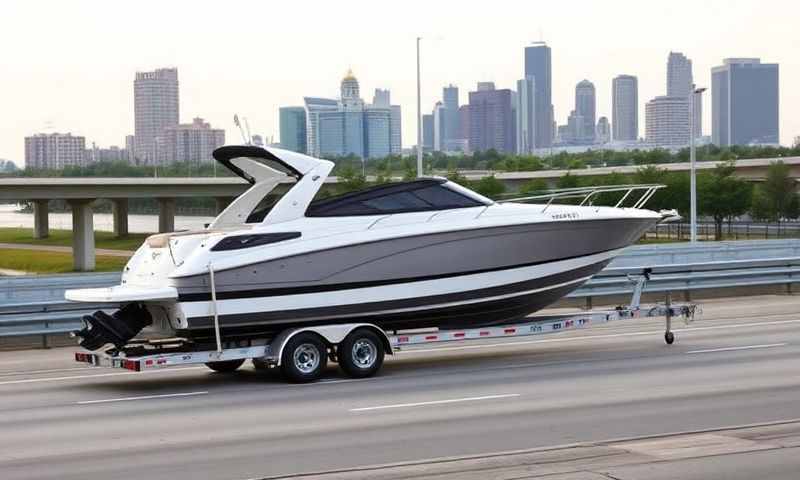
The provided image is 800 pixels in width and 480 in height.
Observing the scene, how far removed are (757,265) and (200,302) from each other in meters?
14.9

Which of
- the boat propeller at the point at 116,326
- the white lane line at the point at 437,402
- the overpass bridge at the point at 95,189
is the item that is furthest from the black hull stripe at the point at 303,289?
the overpass bridge at the point at 95,189

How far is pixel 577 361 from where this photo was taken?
17.6m

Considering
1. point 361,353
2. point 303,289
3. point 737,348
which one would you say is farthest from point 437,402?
point 737,348

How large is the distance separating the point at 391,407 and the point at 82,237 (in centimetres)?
6254

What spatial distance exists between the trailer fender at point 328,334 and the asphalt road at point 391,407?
44 centimetres

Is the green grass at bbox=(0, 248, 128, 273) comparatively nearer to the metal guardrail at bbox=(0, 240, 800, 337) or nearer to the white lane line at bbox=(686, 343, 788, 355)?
the metal guardrail at bbox=(0, 240, 800, 337)

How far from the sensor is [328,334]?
645 inches

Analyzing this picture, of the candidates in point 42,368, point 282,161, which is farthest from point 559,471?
point 42,368

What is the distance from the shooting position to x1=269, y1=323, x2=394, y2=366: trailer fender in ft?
52.8

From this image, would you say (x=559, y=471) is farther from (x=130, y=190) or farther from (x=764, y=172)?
(x=764, y=172)

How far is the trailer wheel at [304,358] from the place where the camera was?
52.7ft

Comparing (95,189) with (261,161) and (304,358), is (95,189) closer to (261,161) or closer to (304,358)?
(261,161)

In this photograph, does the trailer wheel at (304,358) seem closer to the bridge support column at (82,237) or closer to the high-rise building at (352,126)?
the bridge support column at (82,237)

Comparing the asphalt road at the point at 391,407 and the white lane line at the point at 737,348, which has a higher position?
the white lane line at the point at 737,348
